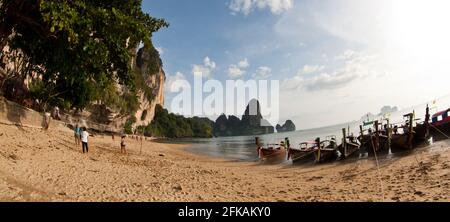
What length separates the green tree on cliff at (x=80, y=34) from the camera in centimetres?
947

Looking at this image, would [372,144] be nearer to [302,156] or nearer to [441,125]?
[302,156]

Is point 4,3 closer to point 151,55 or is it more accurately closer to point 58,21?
point 58,21

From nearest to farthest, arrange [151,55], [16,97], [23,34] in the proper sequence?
[23,34] → [16,97] → [151,55]

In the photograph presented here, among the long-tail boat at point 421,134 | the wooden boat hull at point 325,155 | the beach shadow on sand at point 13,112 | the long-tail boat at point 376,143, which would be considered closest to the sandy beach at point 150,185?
the beach shadow on sand at point 13,112

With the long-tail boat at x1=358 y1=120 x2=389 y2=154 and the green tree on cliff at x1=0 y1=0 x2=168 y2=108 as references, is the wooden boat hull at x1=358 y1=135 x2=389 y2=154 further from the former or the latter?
the green tree on cliff at x1=0 y1=0 x2=168 y2=108

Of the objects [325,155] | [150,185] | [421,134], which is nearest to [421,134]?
[421,134]

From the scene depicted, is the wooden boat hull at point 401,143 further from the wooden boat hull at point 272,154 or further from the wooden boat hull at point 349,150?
the wooden boat hull at point 272,154

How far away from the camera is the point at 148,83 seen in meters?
97.4

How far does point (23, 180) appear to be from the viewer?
7715 millimetres

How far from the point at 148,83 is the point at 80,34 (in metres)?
90.8
